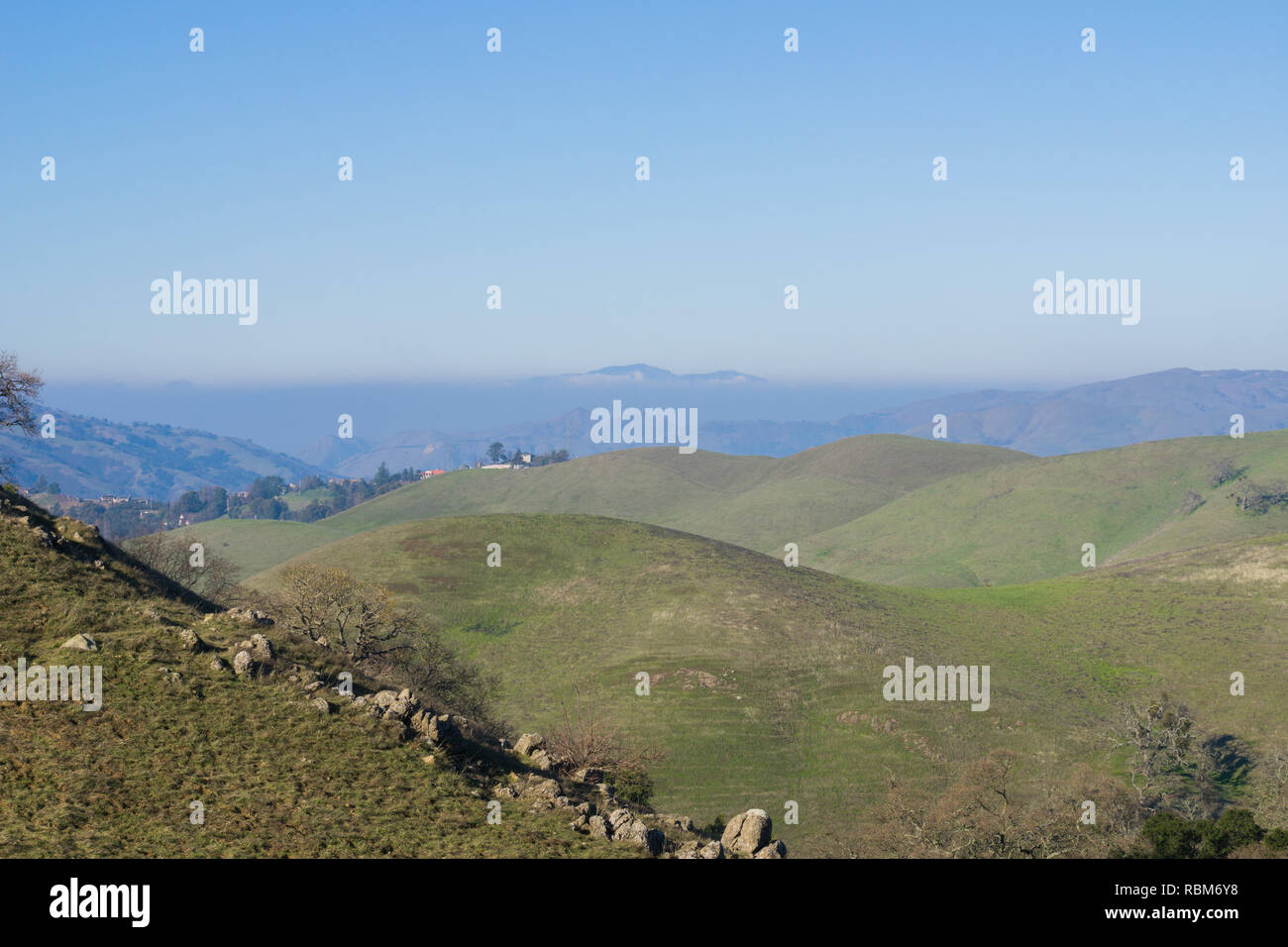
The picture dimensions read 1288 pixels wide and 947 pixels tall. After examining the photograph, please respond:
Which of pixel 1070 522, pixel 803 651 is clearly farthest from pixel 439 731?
pixel 1070 522

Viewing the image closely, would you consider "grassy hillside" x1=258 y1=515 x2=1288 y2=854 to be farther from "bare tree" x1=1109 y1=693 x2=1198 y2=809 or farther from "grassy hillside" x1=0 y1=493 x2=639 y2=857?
"grassy hillside" x1=0 y1=493 x2=639 y2=857

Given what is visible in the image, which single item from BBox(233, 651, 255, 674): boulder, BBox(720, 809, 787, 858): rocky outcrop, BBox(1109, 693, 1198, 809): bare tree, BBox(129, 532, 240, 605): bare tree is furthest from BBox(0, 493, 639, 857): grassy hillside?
BBox(1109, 693, 1198, 809): bare tree

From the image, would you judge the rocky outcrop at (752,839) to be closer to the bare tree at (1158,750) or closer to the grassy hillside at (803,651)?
the grassy hillside at (803,651)

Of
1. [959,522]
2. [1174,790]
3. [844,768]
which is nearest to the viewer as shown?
[1174,790]

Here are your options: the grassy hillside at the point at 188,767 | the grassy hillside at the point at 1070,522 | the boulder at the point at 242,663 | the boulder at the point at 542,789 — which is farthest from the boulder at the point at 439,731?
the grassy hillside at the point at 1070,522

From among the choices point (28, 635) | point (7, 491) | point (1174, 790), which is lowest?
point (1174, 790)
